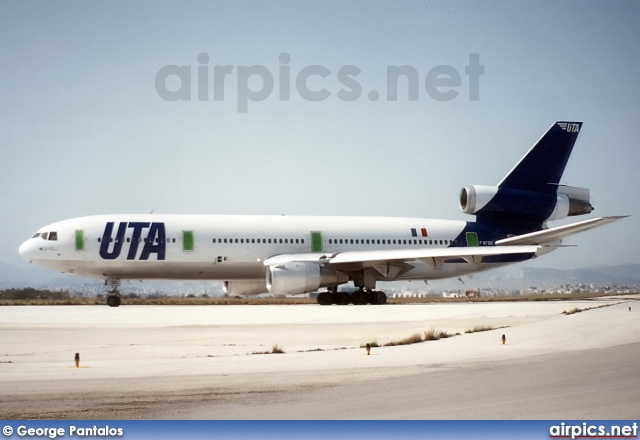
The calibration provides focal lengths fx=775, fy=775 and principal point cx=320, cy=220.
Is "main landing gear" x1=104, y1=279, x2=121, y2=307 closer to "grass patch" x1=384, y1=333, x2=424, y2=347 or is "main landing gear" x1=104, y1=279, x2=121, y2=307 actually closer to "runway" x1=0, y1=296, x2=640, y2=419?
"runway" x1=0, y1=296, x2=640, y2=419

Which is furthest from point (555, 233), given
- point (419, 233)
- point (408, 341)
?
point (408, 341)

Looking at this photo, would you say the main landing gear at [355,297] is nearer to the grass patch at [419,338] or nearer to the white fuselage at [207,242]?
the white fuselage at [207,242]

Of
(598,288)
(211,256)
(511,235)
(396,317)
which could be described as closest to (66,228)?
(211,256)

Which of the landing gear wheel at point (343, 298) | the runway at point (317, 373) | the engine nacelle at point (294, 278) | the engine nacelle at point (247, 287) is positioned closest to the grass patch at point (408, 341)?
the runway at point (317, 373)

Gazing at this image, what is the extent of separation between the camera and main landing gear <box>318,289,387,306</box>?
1400 inches

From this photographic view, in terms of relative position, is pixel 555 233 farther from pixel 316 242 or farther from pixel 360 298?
pixel 316 242

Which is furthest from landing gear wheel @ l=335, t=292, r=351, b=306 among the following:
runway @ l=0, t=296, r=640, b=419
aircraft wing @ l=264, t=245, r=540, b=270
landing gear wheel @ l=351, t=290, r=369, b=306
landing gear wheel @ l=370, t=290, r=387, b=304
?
runway @ l=0, t=296, r=640, b=419

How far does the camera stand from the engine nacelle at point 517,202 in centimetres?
3972

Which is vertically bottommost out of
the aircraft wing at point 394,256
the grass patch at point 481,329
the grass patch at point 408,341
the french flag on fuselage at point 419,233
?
the grass patch at point 481,329

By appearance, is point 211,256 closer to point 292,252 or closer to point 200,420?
point 292,252

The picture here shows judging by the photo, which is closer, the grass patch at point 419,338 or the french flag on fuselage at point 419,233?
the grass patch at point 419,338

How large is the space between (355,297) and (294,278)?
13.7 ft

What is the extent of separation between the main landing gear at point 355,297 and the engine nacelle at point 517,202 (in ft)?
25.3

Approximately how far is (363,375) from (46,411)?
4.31m
